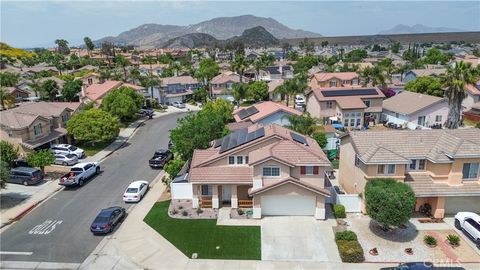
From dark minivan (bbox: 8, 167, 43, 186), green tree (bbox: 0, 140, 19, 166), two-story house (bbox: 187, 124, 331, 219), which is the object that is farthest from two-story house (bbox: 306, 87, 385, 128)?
green tree (bbox: 0, 140, 19, 166)

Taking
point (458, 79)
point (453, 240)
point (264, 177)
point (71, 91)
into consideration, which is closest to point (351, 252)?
point (453, 240)

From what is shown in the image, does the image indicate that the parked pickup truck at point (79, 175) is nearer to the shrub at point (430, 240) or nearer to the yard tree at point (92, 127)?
the yard tree at point (92, 127)

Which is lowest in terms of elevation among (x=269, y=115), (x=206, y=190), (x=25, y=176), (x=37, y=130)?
(x=25, y=176)

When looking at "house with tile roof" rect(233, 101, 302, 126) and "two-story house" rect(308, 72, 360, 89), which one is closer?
"house with tile roof" rect(233, 101, 302, 126)

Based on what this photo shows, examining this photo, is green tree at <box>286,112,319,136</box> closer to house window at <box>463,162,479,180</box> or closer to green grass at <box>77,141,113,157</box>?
house window at <box>463,162,479,180</box>

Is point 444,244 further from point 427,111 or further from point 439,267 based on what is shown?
point 427,111

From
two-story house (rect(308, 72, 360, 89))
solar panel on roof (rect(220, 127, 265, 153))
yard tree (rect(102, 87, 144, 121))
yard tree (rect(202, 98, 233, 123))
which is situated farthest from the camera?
two-story house (rect(308, 72, 360, 89))

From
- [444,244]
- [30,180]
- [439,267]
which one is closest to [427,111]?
[444,244]

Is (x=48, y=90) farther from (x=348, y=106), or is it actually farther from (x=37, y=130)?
(x=348, y=106)
